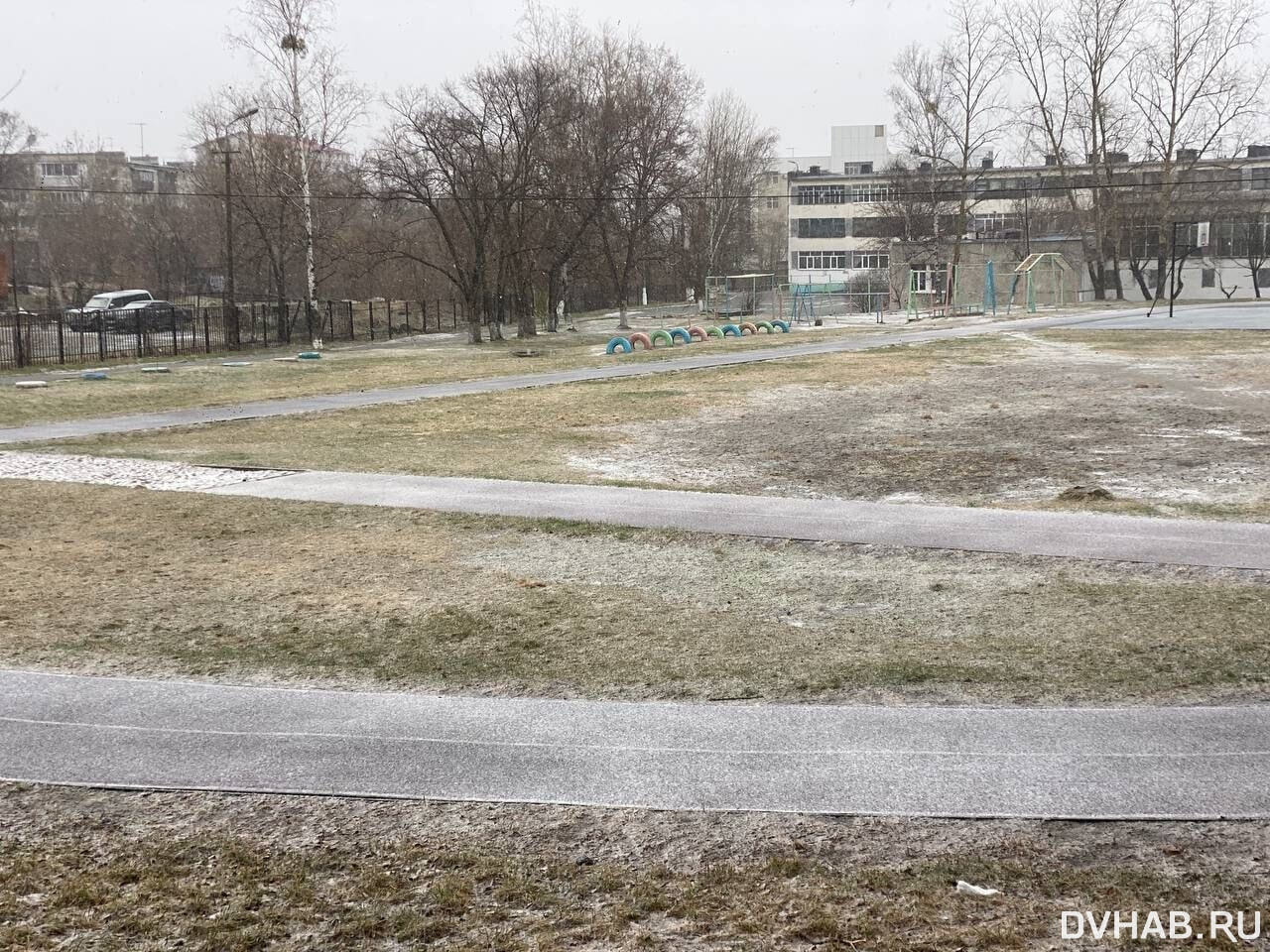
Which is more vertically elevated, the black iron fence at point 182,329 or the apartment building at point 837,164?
the apartment building at point 837,164

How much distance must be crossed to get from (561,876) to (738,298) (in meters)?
62.5

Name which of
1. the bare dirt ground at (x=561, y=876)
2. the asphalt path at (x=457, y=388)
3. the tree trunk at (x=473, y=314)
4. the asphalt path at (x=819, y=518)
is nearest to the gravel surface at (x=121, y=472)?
the asphalt path at (x=819, y=518)

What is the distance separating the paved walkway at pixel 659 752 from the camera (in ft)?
14.8

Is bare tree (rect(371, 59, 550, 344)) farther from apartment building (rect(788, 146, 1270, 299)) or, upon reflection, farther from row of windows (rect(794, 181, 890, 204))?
row of windows (rect(794, 181, 890, 204))

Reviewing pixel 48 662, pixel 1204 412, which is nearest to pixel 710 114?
pixel 1204 412

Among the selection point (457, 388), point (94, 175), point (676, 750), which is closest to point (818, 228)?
point (94, 175)

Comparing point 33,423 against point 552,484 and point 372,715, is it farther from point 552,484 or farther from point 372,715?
point 372,715

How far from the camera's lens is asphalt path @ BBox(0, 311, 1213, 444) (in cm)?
1809

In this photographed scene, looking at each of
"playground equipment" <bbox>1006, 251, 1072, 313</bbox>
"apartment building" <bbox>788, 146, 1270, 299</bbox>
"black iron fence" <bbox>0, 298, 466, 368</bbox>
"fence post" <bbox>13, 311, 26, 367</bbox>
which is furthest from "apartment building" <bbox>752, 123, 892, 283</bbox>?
"fence post" <bbox>13, 311, 26, 367</bbox>

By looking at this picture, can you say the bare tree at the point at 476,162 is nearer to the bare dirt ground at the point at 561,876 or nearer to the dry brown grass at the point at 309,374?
the dry brown grass at the point at 309,374

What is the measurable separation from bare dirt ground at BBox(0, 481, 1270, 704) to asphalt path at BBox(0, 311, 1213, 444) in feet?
28.7

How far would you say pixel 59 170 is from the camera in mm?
116375

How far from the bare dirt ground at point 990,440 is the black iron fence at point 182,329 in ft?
72.4

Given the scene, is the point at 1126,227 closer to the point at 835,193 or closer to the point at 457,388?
the point at 835,193
